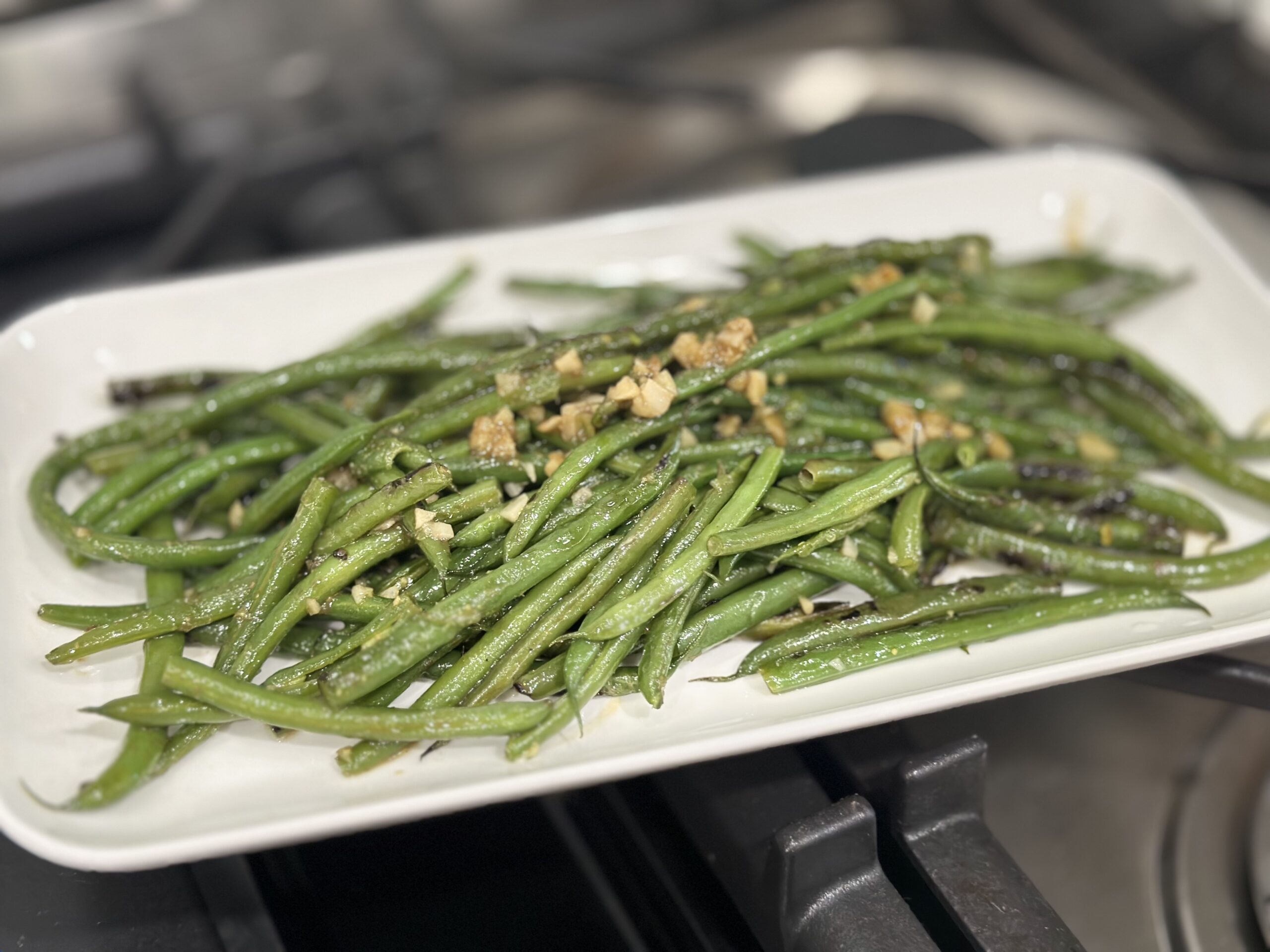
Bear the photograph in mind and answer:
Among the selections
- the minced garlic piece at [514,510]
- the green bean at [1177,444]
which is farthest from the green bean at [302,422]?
the green bean at [1177,444]

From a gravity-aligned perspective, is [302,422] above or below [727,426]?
above

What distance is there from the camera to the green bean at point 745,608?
2.30 m

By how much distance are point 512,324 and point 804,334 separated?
3.50ft

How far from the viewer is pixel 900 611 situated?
236cm

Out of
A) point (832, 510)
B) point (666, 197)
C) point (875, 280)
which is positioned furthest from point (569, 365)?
point (666, 197)

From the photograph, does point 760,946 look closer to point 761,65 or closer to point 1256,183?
point 1256,183

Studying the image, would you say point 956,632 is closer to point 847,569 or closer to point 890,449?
point 847,569

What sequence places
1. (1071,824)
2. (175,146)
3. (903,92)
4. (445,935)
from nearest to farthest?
(445,935) → (1071,824) → (175,146) → (903,92)

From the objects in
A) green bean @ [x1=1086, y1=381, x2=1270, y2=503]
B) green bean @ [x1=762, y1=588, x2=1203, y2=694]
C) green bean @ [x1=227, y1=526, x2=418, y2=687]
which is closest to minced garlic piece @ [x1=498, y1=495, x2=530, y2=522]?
green bean @ [x1=227, y1=526, x2=418, y2=687]

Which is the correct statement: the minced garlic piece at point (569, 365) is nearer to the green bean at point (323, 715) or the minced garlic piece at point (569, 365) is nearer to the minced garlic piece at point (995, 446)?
the green bean at point (323, 715)

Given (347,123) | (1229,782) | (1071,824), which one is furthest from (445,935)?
(347,123)

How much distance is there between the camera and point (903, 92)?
17.3ft

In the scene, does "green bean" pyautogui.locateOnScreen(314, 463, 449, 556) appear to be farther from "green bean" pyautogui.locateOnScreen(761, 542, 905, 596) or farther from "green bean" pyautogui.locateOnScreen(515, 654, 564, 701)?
"green bean" pyautogui.locateOnScreen(761, 542, 905, 596)

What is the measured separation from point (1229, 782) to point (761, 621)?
1.29 metres
